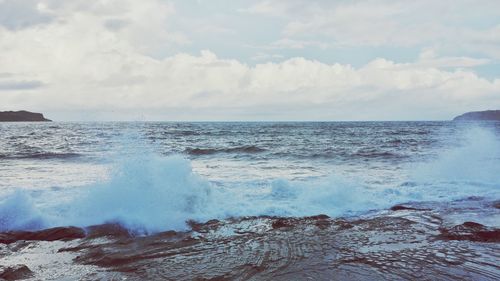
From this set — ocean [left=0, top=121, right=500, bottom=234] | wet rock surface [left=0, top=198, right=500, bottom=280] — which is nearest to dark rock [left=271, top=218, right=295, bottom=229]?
wet rock surface [left=0, top=198, right=500, bottom=280]

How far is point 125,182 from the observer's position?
10.0 meters

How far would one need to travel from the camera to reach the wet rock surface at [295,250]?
18.0 ft

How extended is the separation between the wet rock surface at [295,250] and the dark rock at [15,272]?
232 millimetres

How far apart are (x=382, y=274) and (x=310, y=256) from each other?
117cm

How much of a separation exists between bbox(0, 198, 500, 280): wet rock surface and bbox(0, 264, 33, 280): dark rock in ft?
0.76

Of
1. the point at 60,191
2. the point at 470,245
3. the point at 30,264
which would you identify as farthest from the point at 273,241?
the point at 60,191

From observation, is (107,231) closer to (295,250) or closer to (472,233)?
(295,250)

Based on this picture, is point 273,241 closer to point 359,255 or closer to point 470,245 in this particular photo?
point 359,255

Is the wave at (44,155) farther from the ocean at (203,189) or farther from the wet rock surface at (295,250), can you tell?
the wet rock surface at (295,250)

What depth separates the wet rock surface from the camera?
5.48m

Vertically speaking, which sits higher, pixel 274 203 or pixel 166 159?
pixel 166 159

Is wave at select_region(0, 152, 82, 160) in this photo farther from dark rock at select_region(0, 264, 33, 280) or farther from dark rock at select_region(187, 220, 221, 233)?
dark rock at select_region(0, 264, 33, 280)

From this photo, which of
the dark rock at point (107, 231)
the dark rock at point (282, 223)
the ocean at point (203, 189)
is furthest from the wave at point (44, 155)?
the dark rock at point (282, 223)

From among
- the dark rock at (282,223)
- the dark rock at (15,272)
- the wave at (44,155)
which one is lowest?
the wave at (44,155)
